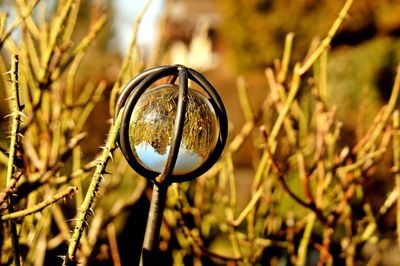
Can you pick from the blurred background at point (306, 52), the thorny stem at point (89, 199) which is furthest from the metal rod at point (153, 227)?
→ the blurred background at point (306, 52)

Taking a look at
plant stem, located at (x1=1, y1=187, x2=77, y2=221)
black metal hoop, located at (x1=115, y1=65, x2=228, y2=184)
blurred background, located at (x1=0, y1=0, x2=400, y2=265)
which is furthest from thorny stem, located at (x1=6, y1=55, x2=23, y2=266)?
blurred background, located at (x1=0, y1=0, x2=400, y2=265)

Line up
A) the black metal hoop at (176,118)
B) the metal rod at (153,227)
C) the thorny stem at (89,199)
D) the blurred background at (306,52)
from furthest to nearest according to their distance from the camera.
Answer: the blurred background at (306,52) < the metal rod at (153,227) < the black metal hoop at (176,118) < the thorny stem at (89,199)

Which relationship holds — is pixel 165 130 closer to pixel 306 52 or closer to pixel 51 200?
pixel 51 200

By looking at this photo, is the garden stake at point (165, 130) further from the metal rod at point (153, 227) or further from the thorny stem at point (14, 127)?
the thorny stem at point (14, 127)

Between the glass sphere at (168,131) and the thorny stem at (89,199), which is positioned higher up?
the glass sphere at (168,131)

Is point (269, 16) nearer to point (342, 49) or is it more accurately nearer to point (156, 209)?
point (342, 49)
